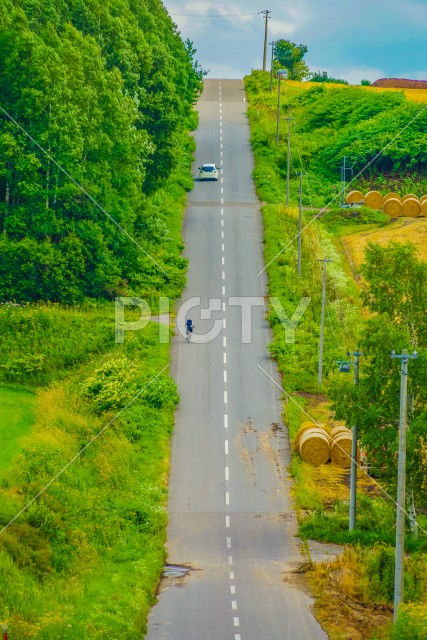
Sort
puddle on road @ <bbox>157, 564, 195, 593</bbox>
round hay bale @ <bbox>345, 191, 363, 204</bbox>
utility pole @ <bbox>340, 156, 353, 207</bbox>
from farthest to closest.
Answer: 1. utility pole @ <bbox>340, 156, 353, 207</bbox>
2. round hay bale @ <bbox>345, 191, 363, 204</bbox>
3. puddle on road @ <bbox>157, 564, 195, 593</bbox>

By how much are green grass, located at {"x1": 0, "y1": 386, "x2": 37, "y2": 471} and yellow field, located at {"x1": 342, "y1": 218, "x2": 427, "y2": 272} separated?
27018 mm

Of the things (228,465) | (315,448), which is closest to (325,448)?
(315,448)

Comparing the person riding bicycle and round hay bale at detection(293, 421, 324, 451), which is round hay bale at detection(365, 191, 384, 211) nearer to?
the person riding bicycle

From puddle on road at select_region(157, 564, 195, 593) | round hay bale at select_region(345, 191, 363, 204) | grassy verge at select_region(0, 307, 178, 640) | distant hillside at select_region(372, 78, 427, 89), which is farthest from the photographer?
distant hillside at select_region(372, 78, 427, 89)

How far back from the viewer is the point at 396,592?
30.9 metres

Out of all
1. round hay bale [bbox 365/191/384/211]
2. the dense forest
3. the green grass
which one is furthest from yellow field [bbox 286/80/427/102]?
the green grass

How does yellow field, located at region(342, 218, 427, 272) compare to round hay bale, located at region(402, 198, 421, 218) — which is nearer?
yellow field, located at region(342, 218, 427, 272)

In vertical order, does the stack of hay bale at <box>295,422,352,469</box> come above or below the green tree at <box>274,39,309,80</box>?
below

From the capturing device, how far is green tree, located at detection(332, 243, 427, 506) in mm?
36750

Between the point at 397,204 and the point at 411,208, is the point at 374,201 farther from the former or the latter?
the point at 411,208

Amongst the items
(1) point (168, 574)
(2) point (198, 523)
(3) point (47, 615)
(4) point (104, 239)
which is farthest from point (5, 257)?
(3) point (47, 615)

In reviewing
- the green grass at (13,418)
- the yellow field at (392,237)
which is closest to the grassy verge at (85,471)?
the green grass at (13,418)

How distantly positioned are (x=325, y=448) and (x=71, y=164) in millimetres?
23196

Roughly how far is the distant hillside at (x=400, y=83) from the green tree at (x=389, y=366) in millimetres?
98970
